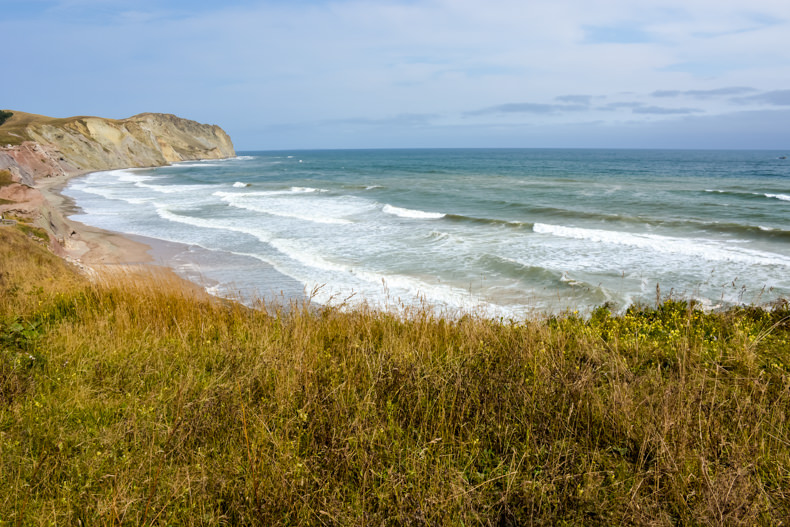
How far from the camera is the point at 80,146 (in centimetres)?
6812

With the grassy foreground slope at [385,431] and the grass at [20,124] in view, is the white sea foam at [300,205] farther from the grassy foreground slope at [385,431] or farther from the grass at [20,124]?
the grass at [20,124]

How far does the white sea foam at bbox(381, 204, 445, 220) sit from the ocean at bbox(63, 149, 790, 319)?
6.8 inches

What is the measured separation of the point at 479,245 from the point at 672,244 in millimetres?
7430

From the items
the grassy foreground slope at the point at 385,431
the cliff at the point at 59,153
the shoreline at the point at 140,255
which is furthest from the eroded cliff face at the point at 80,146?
the grassy foreground slope at the point at 385,431

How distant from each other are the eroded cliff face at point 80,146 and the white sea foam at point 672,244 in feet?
122

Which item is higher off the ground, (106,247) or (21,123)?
(21,123)

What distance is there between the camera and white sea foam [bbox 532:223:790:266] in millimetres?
15695

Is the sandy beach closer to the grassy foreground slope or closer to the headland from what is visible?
the headland

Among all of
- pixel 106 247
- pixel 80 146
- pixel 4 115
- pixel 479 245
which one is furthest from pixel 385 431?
pixel 4 115

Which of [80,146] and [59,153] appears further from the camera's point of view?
[80,146]

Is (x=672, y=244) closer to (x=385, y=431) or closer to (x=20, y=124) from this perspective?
(x=385, y=431)

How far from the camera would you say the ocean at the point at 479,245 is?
12.0m

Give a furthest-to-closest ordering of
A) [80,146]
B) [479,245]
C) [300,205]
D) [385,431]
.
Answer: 1. [80,146]
2. [300,205]
3. [479,245]
4. [385,431]

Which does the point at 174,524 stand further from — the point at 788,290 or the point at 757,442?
the point at 788,290
